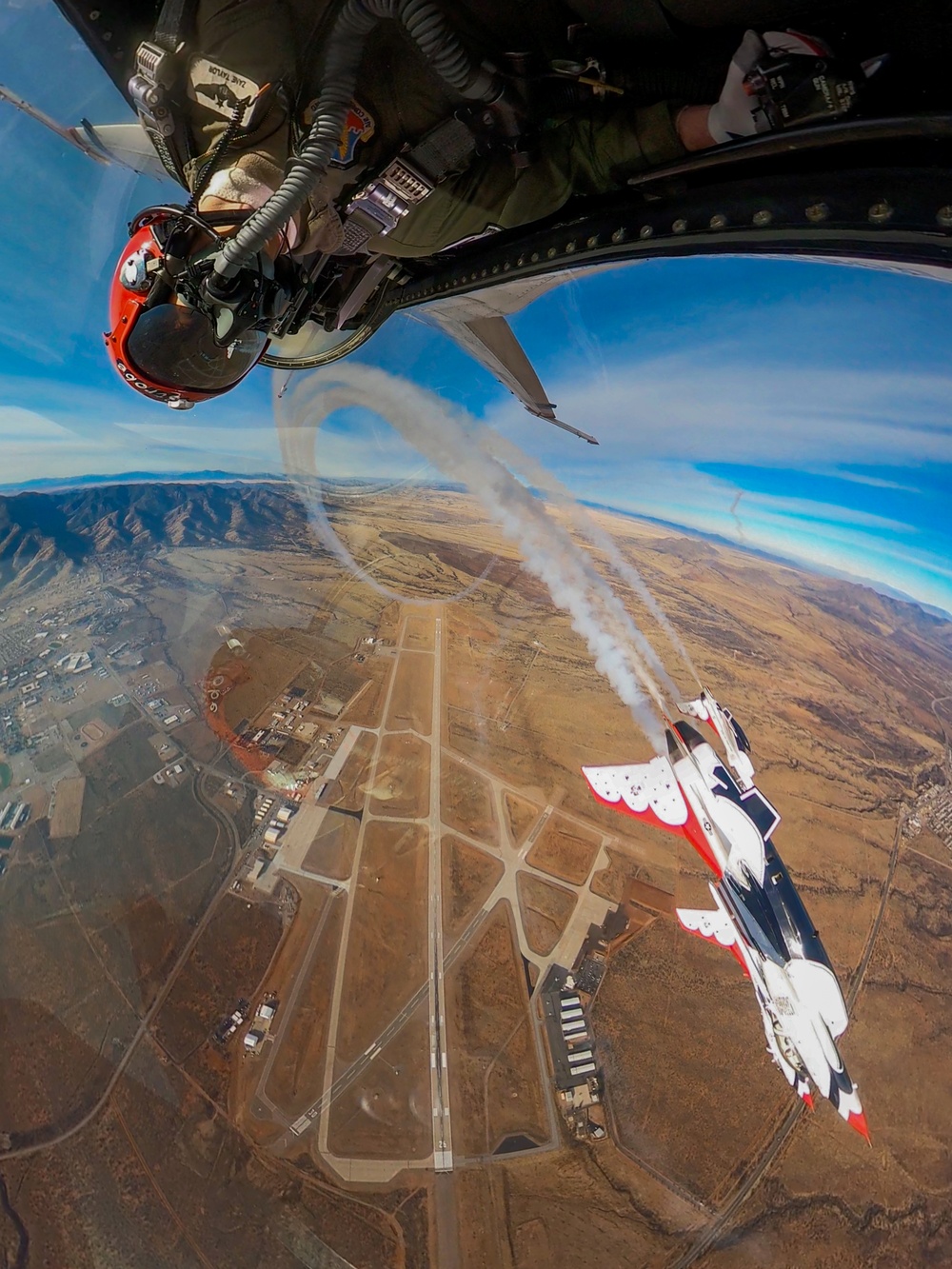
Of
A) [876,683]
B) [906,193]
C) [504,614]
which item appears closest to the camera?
[906,193]

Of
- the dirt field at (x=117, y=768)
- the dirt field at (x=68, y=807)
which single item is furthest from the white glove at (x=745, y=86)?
the dirt field at (x=68, y=807)

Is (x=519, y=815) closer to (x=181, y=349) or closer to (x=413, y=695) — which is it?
(x=413, y=695)

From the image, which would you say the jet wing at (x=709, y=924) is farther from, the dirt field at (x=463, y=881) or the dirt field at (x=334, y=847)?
the dirt field at (x=334, y=847)

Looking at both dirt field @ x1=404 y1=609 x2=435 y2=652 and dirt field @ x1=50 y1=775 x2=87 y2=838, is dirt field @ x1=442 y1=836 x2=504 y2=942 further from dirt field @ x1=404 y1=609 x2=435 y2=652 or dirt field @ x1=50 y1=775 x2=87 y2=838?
dirt field @ x1=50 y1=775 x2=87 y2=838

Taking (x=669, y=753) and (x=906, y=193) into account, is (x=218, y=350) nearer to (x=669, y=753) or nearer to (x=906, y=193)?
(x=906, y=193)

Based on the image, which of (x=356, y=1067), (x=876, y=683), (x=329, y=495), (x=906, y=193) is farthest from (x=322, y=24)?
(x=876, y=683)

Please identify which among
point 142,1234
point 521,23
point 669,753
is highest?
point 521,23

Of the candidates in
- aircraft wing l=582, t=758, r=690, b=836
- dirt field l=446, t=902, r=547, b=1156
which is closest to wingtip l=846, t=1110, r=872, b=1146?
aircraft wing l=582, t=758, r=690, b=836
